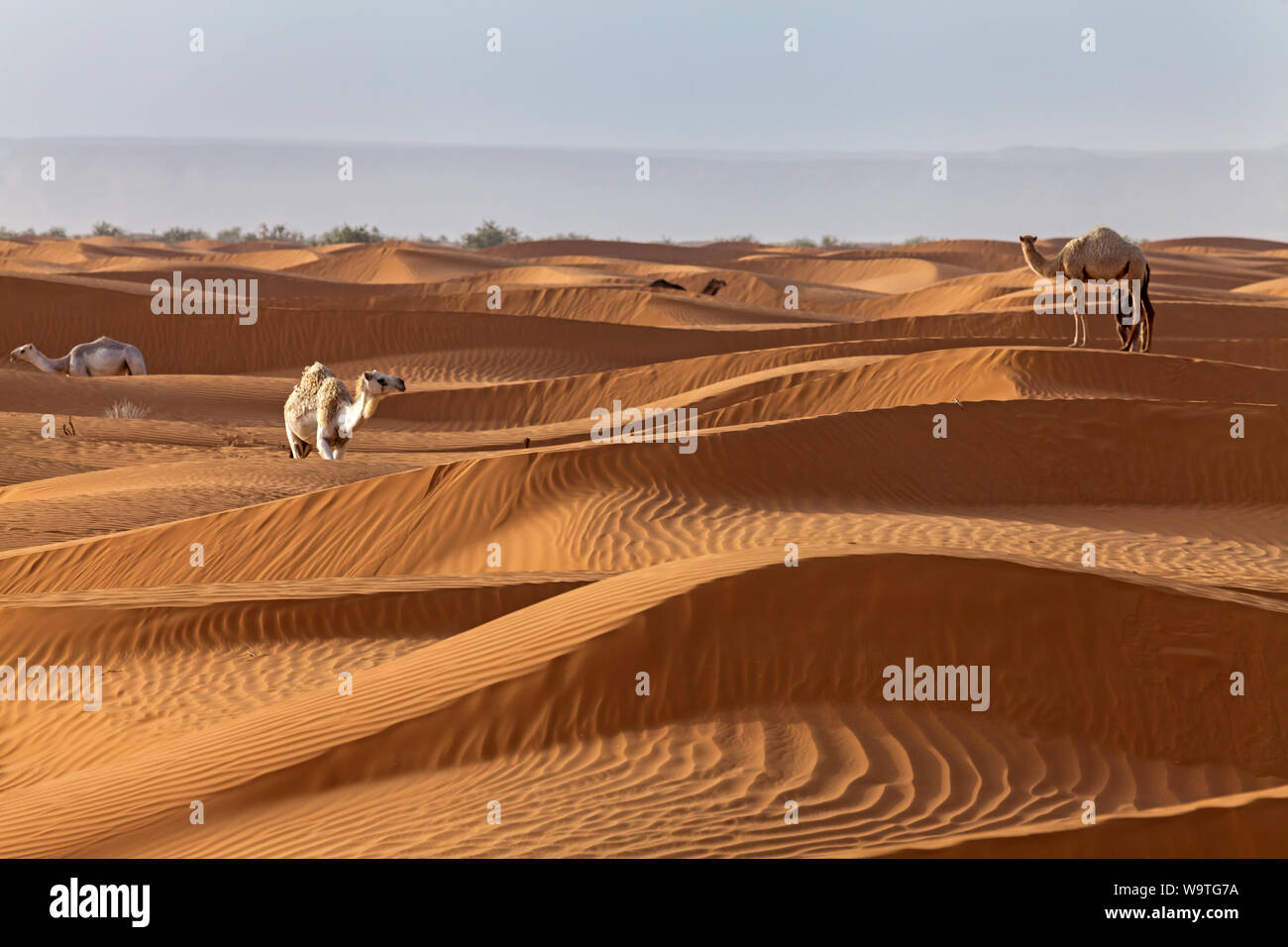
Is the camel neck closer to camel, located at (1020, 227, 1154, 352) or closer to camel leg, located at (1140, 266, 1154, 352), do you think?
camel, located at (1020, 227, 1154, 352)

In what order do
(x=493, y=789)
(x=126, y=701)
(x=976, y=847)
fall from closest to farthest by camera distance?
(x=976, y=847) < (x=493, y=789) < (x=126, y=701)

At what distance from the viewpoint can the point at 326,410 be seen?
16.5 meters

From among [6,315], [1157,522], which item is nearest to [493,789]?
[1157,522]

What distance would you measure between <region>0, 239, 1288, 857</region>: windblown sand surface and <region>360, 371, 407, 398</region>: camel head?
4.90ft

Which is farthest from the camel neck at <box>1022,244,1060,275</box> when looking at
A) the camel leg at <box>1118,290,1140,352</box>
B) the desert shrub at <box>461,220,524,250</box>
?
the desert shrub at <box>461,220,524,250</box>

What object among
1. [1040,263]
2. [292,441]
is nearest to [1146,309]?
[1040,263]

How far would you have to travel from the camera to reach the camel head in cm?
1478

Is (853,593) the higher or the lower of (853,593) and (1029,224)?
the lower

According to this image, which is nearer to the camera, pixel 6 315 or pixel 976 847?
pixel 976 847

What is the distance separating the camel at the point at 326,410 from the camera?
15805 mm

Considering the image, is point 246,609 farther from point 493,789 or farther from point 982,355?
point 982,355

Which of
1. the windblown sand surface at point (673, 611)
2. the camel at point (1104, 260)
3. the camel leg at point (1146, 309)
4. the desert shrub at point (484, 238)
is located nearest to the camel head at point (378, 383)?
the windblown sand surface at point (673, 611)
